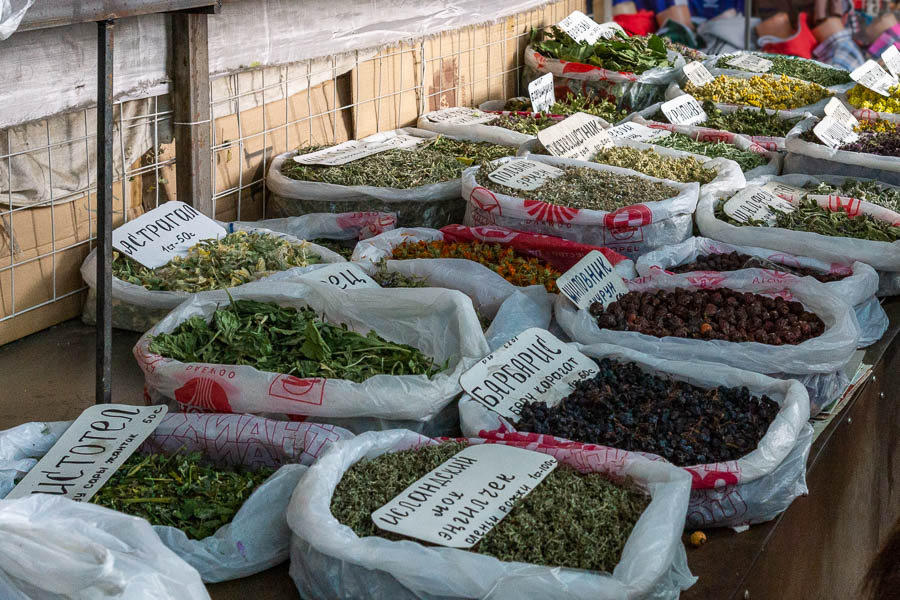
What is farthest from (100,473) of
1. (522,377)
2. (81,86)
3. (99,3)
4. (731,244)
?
(731,244)

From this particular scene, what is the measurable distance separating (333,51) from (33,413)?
5.47 feet

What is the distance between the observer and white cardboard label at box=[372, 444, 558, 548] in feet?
4.66

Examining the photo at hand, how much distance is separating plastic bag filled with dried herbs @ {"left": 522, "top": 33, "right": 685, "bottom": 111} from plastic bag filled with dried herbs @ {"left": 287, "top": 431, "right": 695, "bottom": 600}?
2.89 meters

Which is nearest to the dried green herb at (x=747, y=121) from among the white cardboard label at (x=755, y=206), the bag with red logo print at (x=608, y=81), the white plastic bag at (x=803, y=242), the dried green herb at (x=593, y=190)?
the bag with red logo print at (x=608, y=81)

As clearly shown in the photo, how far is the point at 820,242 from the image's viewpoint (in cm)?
261

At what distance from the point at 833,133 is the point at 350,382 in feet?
7.71

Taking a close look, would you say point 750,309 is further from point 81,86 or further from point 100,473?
point 81,86

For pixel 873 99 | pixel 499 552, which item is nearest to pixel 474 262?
pixel 499 552

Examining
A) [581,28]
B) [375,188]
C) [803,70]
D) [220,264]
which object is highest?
[581,28]

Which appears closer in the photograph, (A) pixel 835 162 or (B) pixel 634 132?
(A) pixel 835 162

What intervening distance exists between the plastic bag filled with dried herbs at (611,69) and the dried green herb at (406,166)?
3.07 feet

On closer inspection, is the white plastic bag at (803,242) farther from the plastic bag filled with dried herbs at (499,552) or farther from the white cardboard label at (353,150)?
the plastic bag filled with dried herbs at (499,552)

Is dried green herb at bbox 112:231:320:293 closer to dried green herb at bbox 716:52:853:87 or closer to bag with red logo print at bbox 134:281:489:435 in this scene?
bag with red logo print at bbox 134:281:489:435

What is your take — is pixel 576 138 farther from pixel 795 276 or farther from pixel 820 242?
pixel 795 276
